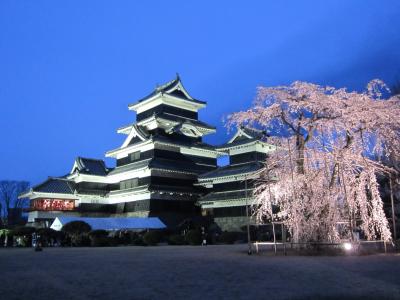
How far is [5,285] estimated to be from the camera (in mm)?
9781

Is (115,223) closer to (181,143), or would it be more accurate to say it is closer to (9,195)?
(181,143)

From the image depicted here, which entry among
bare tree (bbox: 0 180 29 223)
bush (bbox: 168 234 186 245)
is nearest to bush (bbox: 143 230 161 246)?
bush (bbox: 168 234 186 245)

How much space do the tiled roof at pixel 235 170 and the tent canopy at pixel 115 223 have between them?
703cm

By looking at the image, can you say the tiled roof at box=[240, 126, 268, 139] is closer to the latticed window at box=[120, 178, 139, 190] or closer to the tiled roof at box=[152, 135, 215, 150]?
the tiled roof at box=[152, 135, 215, 150]

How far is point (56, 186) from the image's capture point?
46188mm

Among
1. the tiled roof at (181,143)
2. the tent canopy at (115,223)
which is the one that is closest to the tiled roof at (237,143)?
the tiled roof at (181,143)

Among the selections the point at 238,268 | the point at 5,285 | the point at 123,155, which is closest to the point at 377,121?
the point at 238,268

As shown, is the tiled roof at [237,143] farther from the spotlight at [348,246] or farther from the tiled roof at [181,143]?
the spotlight at [348,246]

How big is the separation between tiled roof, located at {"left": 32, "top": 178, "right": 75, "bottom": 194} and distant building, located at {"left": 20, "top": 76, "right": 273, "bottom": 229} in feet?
0.35

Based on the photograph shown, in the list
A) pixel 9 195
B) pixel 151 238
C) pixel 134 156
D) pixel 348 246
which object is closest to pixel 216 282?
pixel 348 246

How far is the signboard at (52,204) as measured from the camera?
4441 centimetres

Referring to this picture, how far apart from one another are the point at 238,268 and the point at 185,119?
34818mm

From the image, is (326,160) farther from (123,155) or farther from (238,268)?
(123,155)

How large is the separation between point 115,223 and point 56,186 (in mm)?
13640
